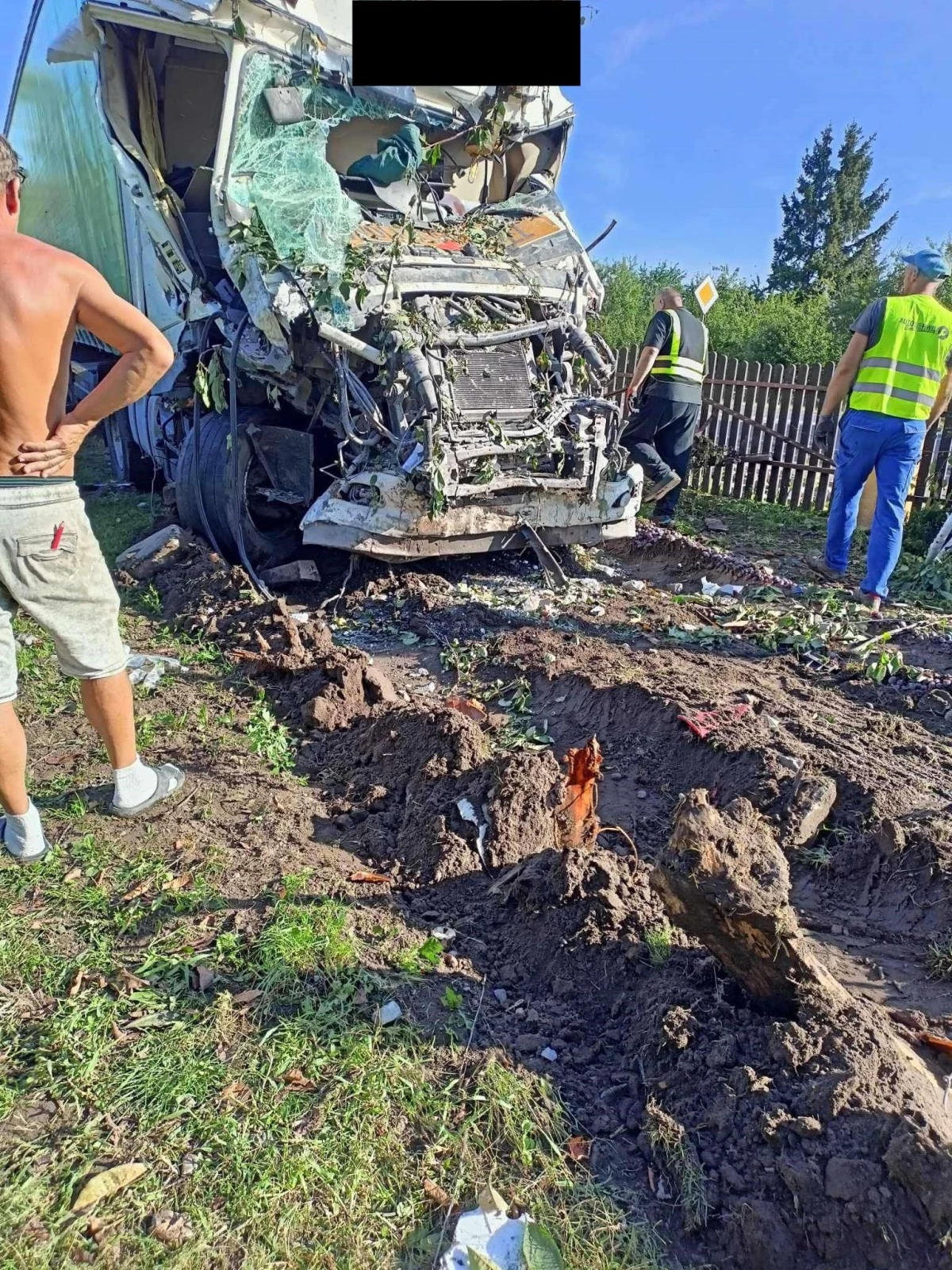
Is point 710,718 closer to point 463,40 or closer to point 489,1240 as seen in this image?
point 489,1240

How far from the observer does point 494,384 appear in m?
5.54

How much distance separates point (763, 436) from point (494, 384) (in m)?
5.74

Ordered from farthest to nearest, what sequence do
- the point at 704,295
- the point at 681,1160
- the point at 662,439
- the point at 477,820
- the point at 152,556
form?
the point at 704,295
the point at 662,439
the point at 152,556
the point at 477,820
the point at 681,1160

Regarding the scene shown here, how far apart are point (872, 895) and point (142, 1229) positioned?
2.32m

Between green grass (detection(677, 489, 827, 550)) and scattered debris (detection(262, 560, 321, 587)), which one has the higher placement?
scattered debris (detection(262, 560, 321, 587))

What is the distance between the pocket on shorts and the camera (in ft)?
8.76

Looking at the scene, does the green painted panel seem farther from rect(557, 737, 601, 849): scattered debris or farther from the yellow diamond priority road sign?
rect(557, 737, 601, 849): scattered debris

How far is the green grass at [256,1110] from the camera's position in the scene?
5.59 feet

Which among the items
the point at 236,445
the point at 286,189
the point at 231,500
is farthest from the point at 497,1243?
the point at 286,189

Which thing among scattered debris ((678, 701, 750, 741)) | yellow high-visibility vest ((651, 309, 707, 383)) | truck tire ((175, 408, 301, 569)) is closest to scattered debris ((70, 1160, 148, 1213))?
scattered debris ((678, 701, 750, 741))

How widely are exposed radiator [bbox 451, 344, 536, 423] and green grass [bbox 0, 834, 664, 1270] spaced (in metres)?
3.68

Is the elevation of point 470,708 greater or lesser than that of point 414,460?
lesser

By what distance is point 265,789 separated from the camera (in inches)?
130

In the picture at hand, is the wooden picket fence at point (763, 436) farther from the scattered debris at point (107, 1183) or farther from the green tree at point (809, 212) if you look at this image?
the green tree at point (809, 212)
